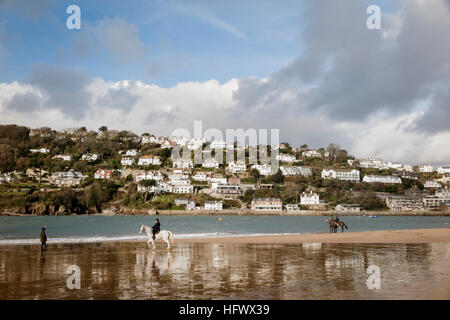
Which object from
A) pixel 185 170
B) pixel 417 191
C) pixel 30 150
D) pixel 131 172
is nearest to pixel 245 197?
pixel 185 170

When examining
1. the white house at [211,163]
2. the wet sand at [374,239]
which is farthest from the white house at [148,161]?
the wet sand at [374,239]

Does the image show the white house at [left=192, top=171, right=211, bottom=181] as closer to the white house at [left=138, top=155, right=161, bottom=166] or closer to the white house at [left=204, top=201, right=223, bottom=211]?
the white house at [left=204, top=201, right=223, bottom=211]

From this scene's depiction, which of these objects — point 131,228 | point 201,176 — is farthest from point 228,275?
point 201,176

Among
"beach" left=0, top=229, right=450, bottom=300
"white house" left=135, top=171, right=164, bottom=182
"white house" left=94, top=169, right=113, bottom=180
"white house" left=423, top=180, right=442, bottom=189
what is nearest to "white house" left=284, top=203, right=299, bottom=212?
"white house" left=135, top=171, right=164, bottom=182

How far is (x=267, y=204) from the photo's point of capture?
135 m

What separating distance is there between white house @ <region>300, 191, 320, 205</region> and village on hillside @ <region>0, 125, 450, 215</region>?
398 millimetres

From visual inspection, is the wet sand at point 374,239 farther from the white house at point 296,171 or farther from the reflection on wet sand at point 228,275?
the white house at point 296,171

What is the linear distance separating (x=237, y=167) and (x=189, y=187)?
39.1 metres

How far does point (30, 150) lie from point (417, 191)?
19733 centimetres

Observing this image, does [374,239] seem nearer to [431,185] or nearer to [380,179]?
[380,179]

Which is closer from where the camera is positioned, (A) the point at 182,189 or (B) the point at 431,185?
(A) the point at 182,189

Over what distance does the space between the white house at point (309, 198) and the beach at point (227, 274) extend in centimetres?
12386

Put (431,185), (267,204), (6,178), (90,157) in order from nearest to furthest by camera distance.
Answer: (267,204) → (6,178) → (431,185) → (90,157)
